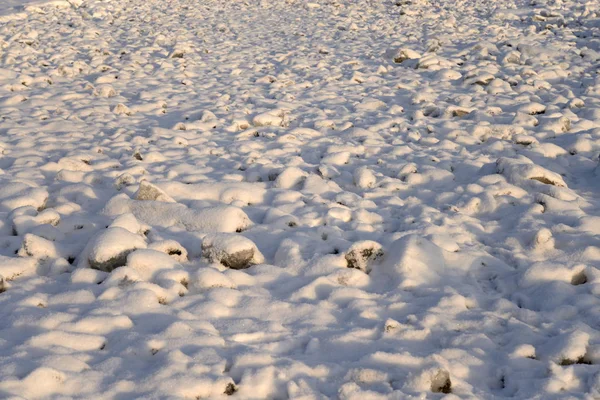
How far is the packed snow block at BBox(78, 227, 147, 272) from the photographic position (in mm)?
3160

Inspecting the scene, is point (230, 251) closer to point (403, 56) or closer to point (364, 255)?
point (364, 255)

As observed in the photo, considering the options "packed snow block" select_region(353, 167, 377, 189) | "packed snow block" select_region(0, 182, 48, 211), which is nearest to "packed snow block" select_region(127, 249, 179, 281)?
"packed snow block" select_region(0, 182, 48, 211)

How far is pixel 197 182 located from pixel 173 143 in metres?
1.07

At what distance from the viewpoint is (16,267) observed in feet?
10.4

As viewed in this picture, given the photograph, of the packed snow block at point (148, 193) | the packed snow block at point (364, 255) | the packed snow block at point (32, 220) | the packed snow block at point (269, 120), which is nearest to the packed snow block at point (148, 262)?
the packed snow block at point (148, 193)

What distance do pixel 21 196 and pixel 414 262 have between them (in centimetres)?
303

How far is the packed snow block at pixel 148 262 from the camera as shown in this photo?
10.3 feet

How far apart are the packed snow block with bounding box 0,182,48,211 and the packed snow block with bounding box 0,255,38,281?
0.84 meters

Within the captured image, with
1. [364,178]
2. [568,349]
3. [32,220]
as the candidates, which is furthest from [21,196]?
[568,349]

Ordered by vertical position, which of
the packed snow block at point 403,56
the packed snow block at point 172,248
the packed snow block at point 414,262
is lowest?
the packed snow block at point 414,262

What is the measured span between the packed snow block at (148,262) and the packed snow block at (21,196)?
1.33m

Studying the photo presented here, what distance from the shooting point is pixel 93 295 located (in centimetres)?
295

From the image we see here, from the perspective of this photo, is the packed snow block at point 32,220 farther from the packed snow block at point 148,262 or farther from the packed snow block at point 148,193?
the packed snow block at point 148,262

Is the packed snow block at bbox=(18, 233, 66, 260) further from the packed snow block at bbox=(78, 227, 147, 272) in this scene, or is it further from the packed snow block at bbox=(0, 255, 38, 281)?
the packed snow block at bbox=(78, 227, 147, 272)
